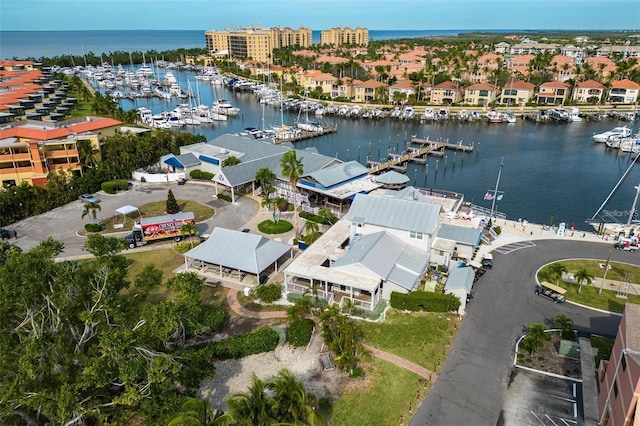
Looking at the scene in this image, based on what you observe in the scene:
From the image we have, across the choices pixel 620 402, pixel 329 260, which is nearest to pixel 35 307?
pixel 329 260

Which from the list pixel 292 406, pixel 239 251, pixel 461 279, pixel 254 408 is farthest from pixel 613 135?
pixel 254 408

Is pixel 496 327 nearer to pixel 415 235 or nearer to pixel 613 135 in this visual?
pixel 415 235

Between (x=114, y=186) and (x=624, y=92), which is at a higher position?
(x=624, y=92)

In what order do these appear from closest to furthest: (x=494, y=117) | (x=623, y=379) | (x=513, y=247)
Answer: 1. (x=623, y=379)
2. (x=513, y=247)
3. (x=494, y=117)

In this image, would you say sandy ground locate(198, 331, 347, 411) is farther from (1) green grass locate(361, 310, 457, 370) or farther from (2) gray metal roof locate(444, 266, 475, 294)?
(2) gray metal roof locate(444, 266, 475, 294)

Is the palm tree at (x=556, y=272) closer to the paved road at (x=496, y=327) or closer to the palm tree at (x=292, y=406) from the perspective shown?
the paved road at (x=496, y=327)
